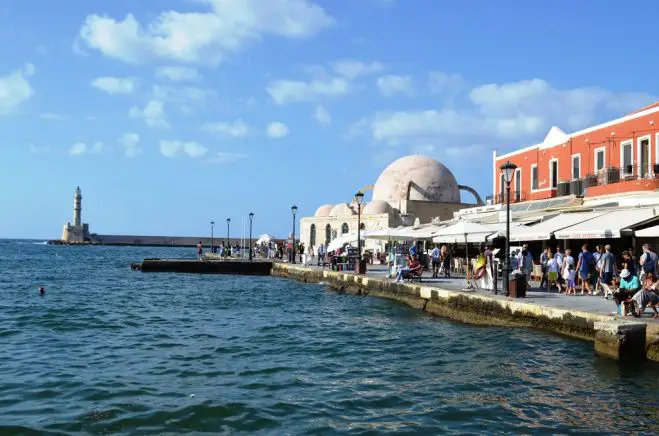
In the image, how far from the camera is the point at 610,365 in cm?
1073

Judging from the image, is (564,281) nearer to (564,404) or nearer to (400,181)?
(564,404)

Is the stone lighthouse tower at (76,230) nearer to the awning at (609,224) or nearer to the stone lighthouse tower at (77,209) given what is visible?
the stone lighthouse tower at (77,209)

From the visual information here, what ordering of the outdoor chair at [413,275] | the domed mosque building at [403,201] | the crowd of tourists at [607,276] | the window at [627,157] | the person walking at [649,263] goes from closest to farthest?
the crowd of tourists at [607,276]
the person walking at [649,263]
the outdoor chair at [413,275]
the window at [627,157]
the domed mosque building at [403,201]

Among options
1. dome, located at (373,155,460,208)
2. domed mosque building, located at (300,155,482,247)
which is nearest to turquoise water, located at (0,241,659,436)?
domed mosque building, located at (300,155,482,247)

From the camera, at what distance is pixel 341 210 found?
191ft

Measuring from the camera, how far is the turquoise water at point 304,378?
7.80 meters

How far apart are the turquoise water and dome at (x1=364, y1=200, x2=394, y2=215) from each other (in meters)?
32.7

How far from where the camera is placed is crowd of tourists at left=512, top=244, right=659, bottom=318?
12219 millimetres

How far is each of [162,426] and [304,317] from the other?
33.9ft

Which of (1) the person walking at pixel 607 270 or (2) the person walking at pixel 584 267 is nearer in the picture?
(1) the person walking at pixel 607 270

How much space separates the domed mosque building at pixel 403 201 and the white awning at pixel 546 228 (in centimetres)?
2773

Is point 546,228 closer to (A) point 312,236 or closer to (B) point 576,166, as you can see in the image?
(B) point 576,166

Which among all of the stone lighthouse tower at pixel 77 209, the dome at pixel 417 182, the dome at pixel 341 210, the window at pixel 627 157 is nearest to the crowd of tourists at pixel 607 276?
the window at pixel 627 157

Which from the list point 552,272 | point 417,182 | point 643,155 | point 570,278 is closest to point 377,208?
point 417,182
